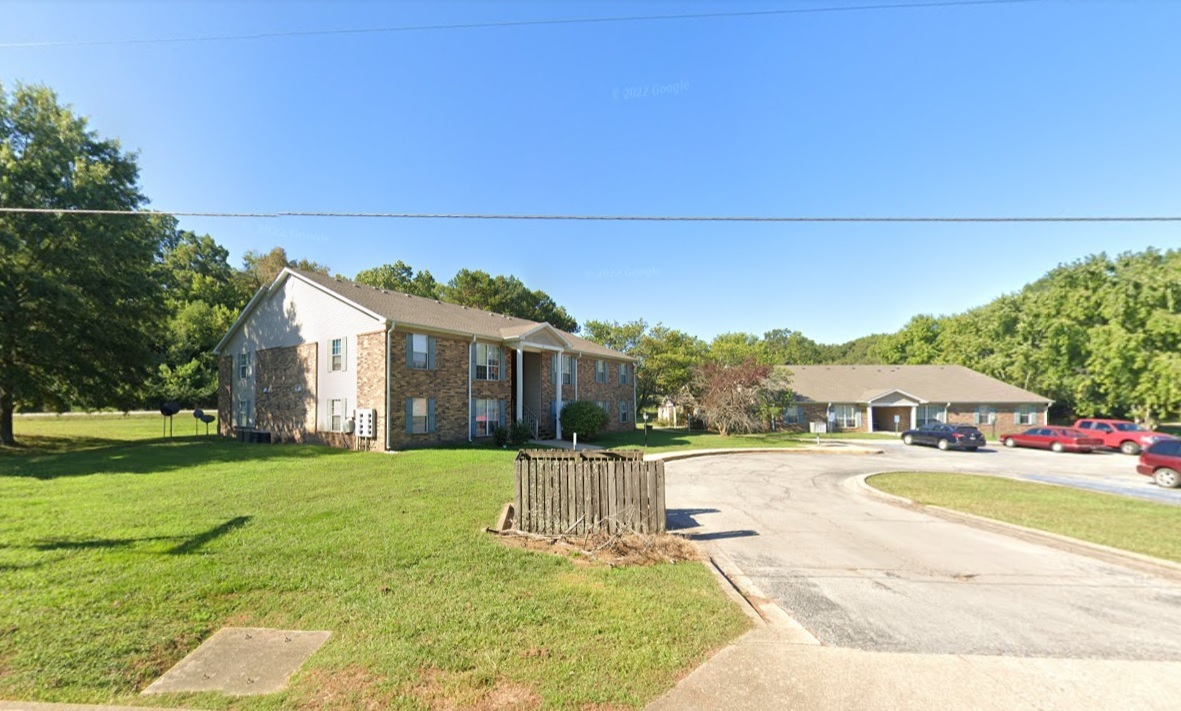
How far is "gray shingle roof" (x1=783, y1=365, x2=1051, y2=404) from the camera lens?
37.2m

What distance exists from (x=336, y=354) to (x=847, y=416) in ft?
123

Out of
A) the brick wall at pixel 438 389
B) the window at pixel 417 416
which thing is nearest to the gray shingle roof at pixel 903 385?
the brick wall at pixel 438 389

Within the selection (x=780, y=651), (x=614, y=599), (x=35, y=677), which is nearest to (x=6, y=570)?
(x=35, y=677)

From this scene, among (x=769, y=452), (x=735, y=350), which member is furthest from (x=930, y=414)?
(x=769, y=452)

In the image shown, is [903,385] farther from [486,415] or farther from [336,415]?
[336,415]

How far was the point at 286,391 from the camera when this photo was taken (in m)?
22.2

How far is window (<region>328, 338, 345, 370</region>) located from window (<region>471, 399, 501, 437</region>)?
19.5ft

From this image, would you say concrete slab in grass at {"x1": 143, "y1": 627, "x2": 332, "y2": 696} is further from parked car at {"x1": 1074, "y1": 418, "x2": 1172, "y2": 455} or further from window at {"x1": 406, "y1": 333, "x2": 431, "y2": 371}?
parked car at {"x1": 1074, "y1": 418, "x2": 1172, "y2": 455}

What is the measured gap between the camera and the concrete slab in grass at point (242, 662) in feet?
11.1

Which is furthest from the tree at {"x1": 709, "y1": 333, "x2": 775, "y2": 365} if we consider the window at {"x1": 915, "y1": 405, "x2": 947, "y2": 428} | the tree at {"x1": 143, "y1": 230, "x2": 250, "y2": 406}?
the tree at {"x1": 143, "y1": 230, "x2": 250, "y2": 406}

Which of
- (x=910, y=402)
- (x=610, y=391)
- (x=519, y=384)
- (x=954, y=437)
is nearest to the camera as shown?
(x=519, y=384)

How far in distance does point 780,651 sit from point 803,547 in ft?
12.1

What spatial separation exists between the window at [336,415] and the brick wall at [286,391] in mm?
936

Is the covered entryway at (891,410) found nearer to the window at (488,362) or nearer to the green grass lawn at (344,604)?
the window at (488,362)
